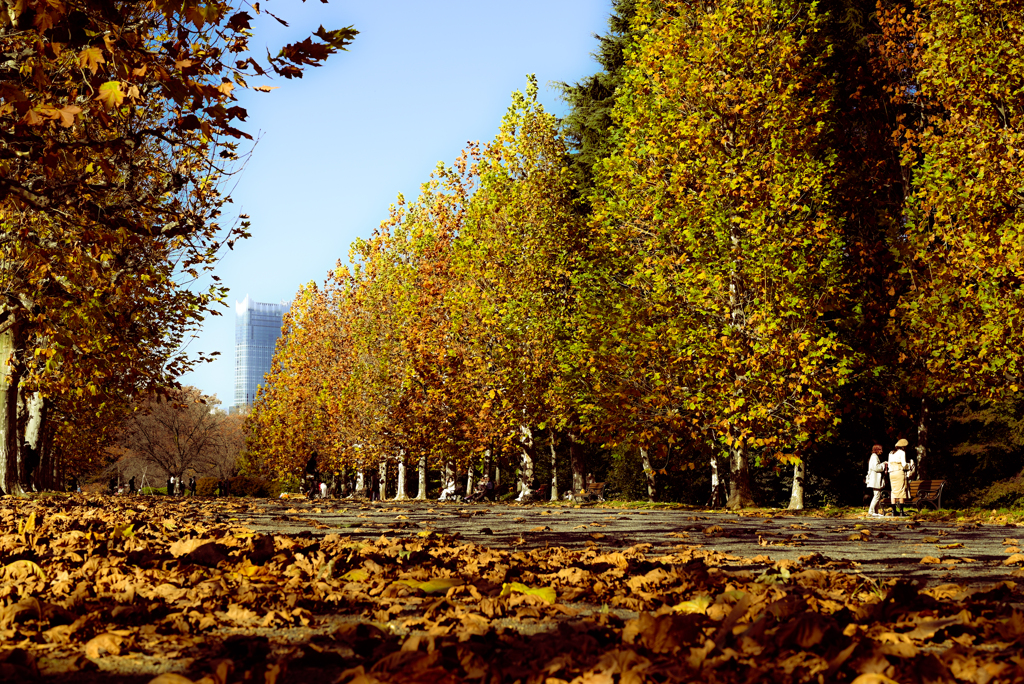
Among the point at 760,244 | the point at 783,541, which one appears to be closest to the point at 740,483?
the point at 760,244

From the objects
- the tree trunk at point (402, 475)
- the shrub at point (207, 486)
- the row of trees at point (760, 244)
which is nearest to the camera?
the row of trees at point (760, 244)

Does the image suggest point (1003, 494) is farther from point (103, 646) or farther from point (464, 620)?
point (103, 646)

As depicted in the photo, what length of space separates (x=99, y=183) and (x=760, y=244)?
13.3 m

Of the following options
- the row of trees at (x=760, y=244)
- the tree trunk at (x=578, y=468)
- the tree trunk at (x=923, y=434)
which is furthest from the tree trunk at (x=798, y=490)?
the tree trunk at (x=578, y=468)

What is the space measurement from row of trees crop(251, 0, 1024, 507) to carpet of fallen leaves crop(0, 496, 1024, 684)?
13465 mm

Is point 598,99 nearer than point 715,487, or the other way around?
point 715,487

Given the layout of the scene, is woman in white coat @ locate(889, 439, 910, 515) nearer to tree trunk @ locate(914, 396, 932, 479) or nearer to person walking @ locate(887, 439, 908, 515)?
person walking @ locate(887, 439, 908, 515)

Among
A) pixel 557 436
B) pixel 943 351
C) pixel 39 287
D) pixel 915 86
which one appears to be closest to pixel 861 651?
pixel 39 287

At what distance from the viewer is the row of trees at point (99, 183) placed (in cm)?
623

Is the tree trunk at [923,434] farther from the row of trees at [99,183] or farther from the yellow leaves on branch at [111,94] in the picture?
the yellow leaves on branch at [111,94]

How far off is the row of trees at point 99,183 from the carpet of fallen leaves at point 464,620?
9.36 feet

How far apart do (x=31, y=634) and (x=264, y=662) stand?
45.5 inches

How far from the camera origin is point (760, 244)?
19141 mm

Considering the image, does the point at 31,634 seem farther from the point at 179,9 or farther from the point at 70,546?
the point at 179,9
